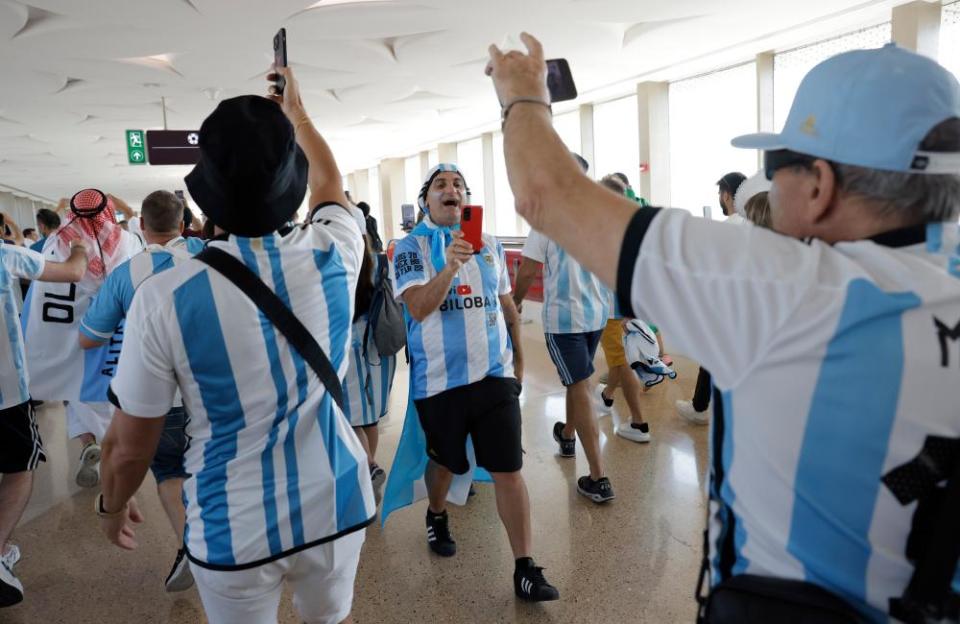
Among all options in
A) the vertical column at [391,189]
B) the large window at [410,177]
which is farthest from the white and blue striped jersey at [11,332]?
the vertical column at [391,189]

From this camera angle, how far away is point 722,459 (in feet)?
2.81

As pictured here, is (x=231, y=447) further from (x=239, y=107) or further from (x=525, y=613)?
(x=525, y=613)

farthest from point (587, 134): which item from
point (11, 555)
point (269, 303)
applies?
point (269, 303)

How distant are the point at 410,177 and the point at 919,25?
16163 mm

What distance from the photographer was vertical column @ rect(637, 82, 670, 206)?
34.4 ft

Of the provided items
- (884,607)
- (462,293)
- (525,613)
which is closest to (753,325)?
(884,607)

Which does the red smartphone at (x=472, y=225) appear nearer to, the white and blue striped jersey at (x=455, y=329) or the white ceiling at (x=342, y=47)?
the white and blue striped jersey at (x=455, y=329)

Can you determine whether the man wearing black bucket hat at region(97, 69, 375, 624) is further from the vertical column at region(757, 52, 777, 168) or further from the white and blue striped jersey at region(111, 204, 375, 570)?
the vertical column at region(757, 52, 777, 168)

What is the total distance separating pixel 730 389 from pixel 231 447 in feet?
3.59

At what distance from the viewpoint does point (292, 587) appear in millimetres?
1490

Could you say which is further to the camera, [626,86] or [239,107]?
[626,86]

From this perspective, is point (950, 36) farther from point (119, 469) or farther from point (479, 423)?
point (119, 469)

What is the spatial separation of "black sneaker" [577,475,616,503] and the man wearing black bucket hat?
6.65 feet

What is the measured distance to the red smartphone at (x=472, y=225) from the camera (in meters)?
2.38
